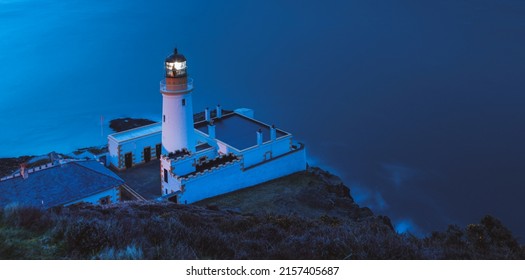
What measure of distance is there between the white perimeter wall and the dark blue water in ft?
12.3

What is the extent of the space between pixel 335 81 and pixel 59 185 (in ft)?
83.8

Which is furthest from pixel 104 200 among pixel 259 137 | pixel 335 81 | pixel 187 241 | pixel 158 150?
pixel 335 81

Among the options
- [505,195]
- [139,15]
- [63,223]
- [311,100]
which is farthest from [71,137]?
[139,15]

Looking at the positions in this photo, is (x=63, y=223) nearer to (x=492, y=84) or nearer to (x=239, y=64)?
(x=492, y=84)

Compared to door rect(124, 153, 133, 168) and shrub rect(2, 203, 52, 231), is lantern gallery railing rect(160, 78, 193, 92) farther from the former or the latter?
shrub rect(2, 203, 52, 231)

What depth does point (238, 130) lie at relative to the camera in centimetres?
2139

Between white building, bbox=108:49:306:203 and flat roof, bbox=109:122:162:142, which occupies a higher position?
flat roof, bbox=109:122:162:142

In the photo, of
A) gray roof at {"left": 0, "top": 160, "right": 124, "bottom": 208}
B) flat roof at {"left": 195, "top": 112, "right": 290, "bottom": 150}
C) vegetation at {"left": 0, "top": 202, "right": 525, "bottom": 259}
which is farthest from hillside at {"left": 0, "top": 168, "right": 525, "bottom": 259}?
flat roof at {"left": 195, "top": 112, "right": 290, "bottom": 150}

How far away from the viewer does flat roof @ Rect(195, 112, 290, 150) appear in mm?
20266

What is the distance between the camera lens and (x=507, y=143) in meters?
27.1

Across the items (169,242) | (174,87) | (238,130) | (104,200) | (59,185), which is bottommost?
(169,242)

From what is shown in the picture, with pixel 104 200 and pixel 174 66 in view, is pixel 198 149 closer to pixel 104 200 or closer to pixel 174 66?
pixel 174 66

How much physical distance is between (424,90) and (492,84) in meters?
4.23
